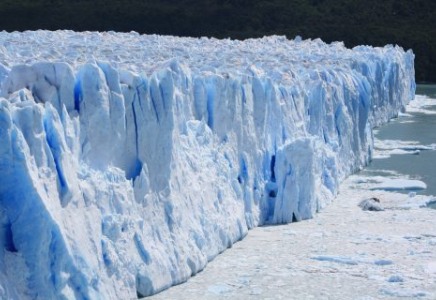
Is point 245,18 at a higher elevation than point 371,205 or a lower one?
higher

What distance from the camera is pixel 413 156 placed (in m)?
13.8

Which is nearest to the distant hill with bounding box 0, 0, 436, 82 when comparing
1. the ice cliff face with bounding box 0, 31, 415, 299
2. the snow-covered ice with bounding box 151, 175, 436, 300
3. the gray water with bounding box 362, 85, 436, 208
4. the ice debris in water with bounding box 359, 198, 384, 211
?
the gray water with bounding box 362, 85, 436, 208

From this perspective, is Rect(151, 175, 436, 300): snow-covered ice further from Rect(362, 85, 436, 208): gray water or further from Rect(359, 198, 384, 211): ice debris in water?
Rect(362, 85, 436, 208): gray water

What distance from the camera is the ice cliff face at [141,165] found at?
5484 mm

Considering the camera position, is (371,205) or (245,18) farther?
(245,18)

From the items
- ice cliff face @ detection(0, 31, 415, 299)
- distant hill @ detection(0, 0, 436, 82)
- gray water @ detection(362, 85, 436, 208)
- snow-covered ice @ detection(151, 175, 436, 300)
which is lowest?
gray water @ detection(362, 85, 436, 208)

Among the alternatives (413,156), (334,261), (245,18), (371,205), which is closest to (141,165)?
(334,261)

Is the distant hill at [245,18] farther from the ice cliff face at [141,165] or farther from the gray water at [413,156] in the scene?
the ice cliff face at [141,165]

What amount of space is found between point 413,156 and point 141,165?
7.74 meters

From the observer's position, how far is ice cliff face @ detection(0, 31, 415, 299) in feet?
18.0

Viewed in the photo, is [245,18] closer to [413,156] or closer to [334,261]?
[413,156]

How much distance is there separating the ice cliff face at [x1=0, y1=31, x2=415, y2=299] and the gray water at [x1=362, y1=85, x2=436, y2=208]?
148 centimetres

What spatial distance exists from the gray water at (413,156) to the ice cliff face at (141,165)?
1.48 meters

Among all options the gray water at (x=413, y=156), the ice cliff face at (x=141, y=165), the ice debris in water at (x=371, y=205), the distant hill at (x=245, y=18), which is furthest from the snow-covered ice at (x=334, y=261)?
the distant hill at (x=245, y=18)
